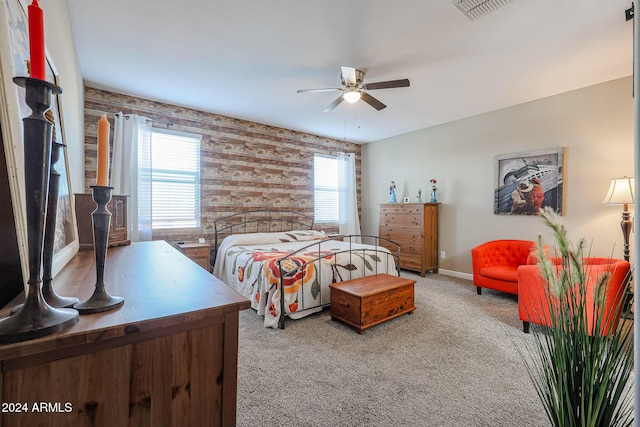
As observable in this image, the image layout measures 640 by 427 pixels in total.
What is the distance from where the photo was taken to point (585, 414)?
2.61ft

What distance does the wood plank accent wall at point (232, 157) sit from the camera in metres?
3.68

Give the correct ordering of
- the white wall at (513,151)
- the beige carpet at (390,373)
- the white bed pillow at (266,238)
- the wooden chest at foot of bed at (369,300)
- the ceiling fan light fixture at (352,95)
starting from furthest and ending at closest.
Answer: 1. the white bed pillow at (266,238)
2. the white wall at (513,151)
3. the ceiling fan light fixture at (352,95)
4. the wooden chest at foot of bed at (369,300)
5. the beige carpet at (390,373)

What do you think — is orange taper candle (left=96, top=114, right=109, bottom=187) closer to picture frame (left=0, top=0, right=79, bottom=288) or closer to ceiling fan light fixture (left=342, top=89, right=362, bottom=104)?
picture frame (left=0, top=0, right=79, bottom=288)

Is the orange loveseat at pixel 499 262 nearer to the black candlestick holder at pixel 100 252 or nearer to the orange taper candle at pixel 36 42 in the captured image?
the black candlestick holder at pixel 100 252

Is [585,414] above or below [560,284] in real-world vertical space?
below

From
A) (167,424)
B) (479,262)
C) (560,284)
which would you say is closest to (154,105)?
(167,424)

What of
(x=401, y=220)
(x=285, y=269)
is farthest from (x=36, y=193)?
(x=401, y=220)

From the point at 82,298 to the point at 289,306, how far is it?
227 centimetres

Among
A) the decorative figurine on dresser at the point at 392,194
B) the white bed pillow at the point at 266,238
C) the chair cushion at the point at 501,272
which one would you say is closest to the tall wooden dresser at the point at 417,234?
the decorative figurine on dresser at the point at 392,194

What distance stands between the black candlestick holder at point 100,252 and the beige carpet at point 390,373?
1.33m

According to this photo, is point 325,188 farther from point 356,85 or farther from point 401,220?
point 356,85

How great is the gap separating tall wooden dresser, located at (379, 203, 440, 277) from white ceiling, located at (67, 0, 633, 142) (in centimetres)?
175

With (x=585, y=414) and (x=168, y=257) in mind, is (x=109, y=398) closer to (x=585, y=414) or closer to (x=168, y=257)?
(x=168, y=257)

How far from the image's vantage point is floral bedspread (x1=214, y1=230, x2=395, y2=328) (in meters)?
2.82
